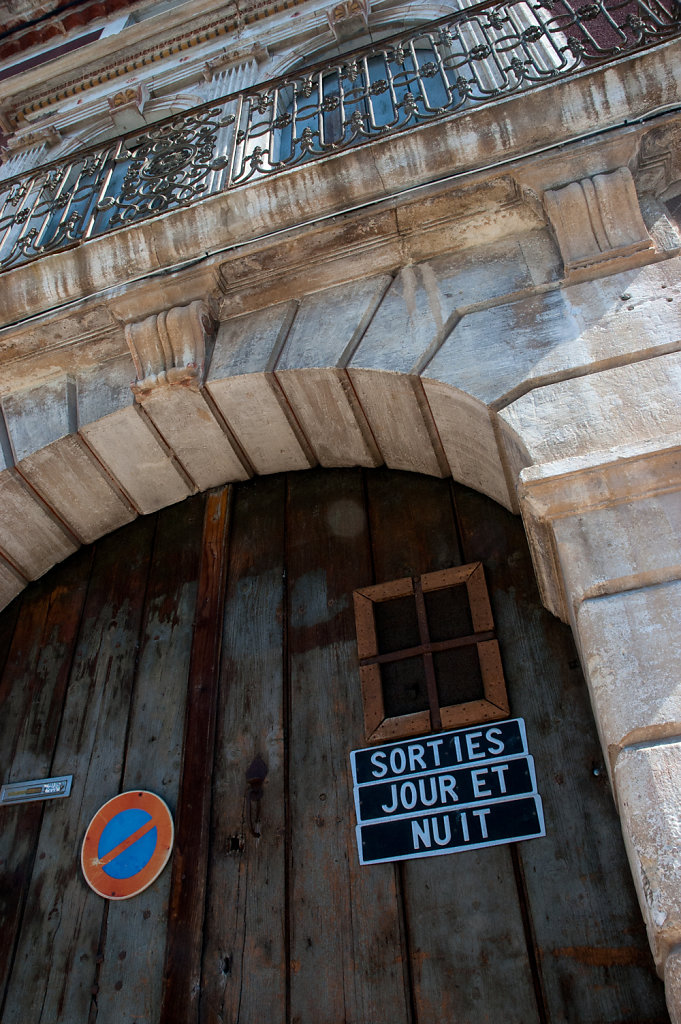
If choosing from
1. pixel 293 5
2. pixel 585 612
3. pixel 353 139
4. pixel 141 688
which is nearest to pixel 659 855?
pixel 585 612

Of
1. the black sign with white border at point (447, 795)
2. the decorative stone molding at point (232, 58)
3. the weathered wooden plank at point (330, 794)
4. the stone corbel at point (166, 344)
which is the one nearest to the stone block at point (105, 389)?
the stone corbel at point (166, 344)

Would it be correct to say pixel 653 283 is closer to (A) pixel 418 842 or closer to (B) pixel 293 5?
(A) pixel 418 842

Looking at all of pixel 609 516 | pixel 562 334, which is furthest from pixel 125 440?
pixel 609 516

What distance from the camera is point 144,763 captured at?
280 cm

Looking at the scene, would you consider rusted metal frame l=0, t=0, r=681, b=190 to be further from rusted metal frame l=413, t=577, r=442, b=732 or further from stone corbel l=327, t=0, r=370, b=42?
rusted metal frame l=413, t=577, r=442, b=732

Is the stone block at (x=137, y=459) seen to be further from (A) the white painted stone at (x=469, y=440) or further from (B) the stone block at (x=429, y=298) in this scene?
(A) the white painted stone at (x=469, y=440)

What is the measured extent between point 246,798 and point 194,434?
1.51 metres

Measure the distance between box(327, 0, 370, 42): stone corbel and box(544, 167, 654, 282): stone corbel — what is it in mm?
3522

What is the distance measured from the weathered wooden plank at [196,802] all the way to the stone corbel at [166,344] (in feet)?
2.21

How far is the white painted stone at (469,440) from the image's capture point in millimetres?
2639

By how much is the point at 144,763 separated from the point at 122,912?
481mm

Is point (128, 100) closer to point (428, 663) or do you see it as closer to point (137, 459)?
point (137, 459)

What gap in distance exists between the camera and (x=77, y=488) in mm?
3391

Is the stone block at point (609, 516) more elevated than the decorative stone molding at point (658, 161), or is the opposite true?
the decorative stone molding at point (658, 161)
